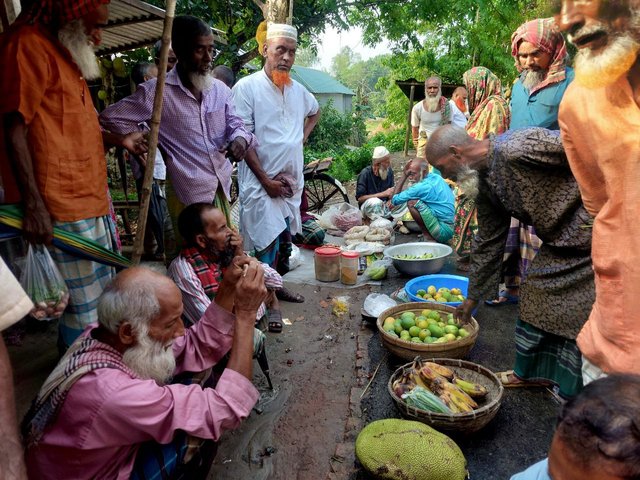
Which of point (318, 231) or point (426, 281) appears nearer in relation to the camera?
point (426, 281)

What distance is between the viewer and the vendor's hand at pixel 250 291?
1.94 m

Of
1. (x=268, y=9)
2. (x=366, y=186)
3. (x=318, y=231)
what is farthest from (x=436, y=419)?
(x=366, y=186)

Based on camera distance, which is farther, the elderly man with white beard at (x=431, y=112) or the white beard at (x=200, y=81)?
the elderly man with white beard at (x=431, y=112)

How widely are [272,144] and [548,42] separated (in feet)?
7.74

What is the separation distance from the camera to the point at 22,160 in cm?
221

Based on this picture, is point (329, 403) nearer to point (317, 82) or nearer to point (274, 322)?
point (274, 322)

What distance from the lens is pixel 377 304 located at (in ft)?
13.8

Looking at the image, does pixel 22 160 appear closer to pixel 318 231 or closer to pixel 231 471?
pixel 231 471

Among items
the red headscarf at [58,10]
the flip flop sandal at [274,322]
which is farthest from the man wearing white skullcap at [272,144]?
the red headscarf at [58,10]

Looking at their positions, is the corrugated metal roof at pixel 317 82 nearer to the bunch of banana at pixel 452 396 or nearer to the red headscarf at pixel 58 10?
the red headscarf at pixel 58 10

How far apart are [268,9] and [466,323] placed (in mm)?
4090

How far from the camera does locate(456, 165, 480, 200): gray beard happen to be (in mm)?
2621

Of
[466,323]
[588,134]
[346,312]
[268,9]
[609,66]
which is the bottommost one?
[346,312]

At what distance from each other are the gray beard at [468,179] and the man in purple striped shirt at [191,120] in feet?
5.38
